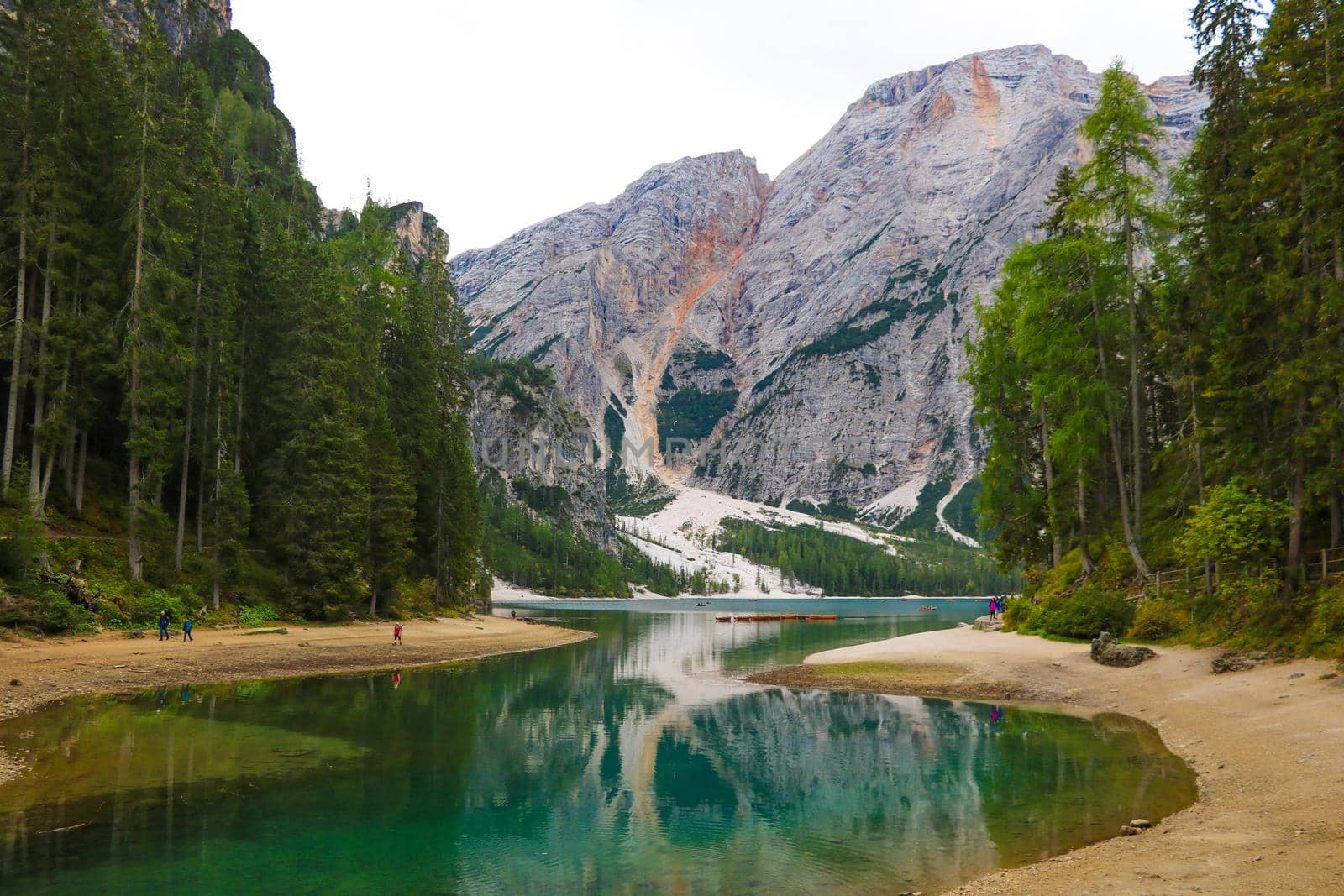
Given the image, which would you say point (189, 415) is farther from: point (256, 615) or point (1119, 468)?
point (1119, 468)

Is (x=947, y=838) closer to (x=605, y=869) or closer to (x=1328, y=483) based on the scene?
(x=605, y=869)

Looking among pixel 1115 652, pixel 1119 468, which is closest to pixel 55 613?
pixel 1115 652

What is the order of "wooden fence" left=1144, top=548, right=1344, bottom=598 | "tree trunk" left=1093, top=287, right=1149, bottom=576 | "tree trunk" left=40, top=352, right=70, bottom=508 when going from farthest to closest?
"tree trunk" left=40, top=352, right=70, bottom=508 < "tree trunk" left=1093, top=287, right=1149, bottom=576 < "wooden fence" left=1144, top=548, right=1344, bottom=598

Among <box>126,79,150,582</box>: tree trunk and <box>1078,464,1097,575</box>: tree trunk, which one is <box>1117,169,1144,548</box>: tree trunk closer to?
<box>1078,464,1097,575</box>: tree trunk

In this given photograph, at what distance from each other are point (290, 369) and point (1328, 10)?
57118mm

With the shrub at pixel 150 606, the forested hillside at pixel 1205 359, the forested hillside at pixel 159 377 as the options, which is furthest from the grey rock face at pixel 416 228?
the forested hillside at pixel 1205 359

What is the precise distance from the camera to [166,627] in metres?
37.0

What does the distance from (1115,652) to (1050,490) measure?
62.6 feet

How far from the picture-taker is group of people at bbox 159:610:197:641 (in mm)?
36438

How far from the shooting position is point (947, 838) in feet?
45.8

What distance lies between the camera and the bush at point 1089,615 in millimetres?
34438

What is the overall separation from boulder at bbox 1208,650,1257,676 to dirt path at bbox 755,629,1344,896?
0.45m

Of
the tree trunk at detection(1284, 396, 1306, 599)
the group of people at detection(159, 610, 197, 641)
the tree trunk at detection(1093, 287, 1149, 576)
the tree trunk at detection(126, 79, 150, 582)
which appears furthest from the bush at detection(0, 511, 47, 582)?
the tree trunk at detection(1093, 287, 1149, 576)

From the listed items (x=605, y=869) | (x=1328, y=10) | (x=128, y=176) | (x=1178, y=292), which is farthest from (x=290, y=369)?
(x=1328, y=10)
